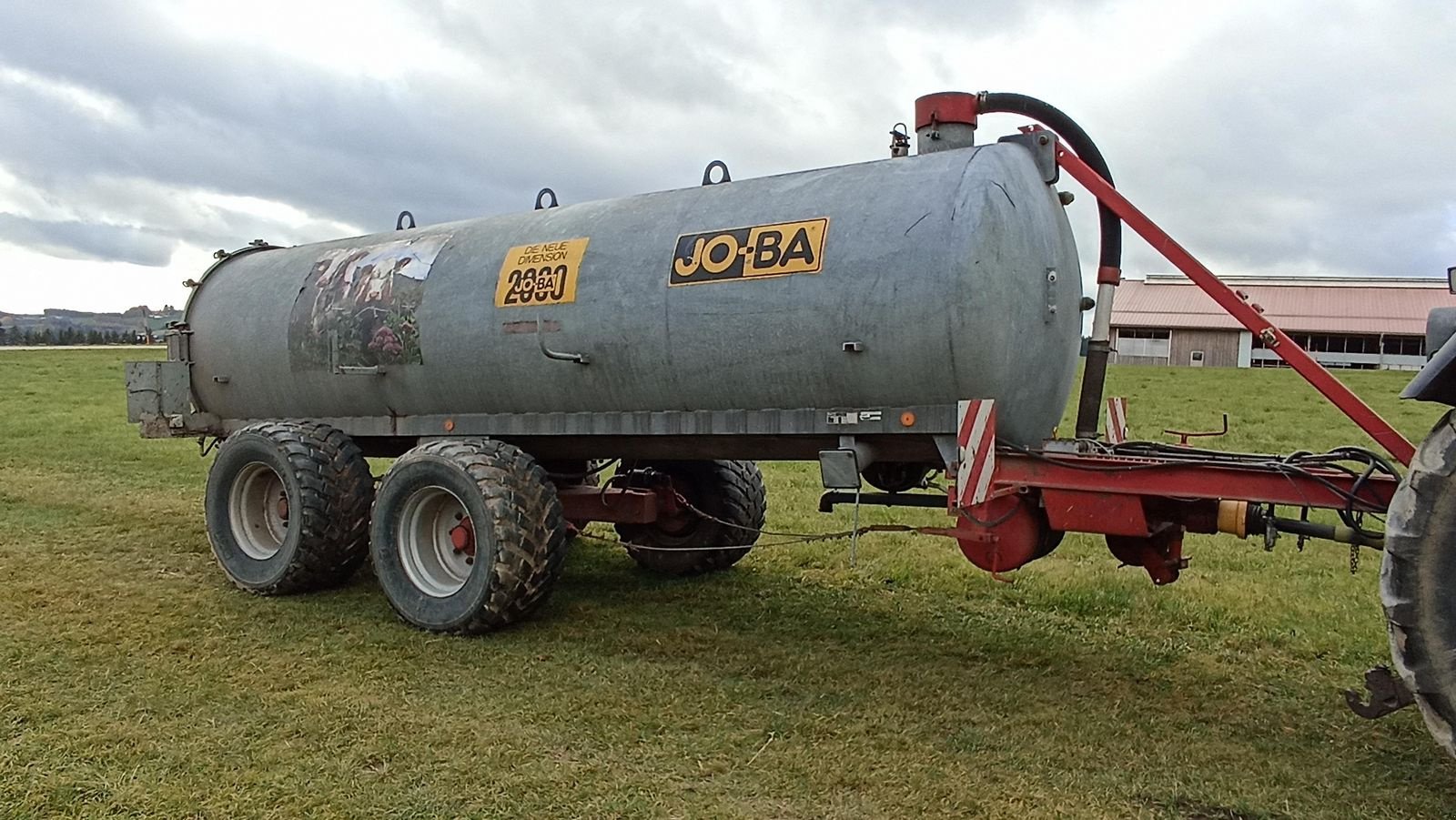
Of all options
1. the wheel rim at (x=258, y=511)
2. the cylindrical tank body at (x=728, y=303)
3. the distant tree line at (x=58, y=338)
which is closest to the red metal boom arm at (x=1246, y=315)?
the cylindrical tank body at (x=728, y=303)

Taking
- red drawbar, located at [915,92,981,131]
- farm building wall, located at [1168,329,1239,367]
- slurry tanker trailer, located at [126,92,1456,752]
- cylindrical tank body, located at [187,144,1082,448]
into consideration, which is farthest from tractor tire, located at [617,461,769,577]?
farm building wall, located at [1168,329,1239,367]

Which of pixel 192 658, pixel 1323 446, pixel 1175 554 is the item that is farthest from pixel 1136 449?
pixel 1323 446

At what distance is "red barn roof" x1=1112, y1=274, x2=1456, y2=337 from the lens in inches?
1645

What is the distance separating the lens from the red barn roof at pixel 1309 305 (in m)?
41.8

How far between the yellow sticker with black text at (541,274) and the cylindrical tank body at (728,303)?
0.04ft

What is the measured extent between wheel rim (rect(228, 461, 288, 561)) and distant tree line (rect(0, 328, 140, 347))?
4850 centimetres

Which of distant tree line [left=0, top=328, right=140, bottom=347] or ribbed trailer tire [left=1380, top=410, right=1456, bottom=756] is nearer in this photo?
ribbed trailer tire [left=1380, top=410, right=1456, bottom=756]

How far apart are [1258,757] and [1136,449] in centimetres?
158

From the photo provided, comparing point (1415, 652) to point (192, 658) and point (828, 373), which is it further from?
point (192, 658)

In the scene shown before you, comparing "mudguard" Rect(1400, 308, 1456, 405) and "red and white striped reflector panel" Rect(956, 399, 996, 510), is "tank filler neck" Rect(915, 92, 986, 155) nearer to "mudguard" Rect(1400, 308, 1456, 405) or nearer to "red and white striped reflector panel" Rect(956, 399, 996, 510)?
"red and white striped reflector panel" Rect(956, 399, 996, 510)

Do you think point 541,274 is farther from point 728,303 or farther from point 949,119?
point 949,119

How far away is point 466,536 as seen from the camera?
260 inches

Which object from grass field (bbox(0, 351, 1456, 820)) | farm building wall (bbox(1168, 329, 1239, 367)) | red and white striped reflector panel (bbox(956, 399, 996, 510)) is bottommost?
grass field (bbox(0, 351, 1456, 820))

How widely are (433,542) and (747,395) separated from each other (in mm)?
2432
